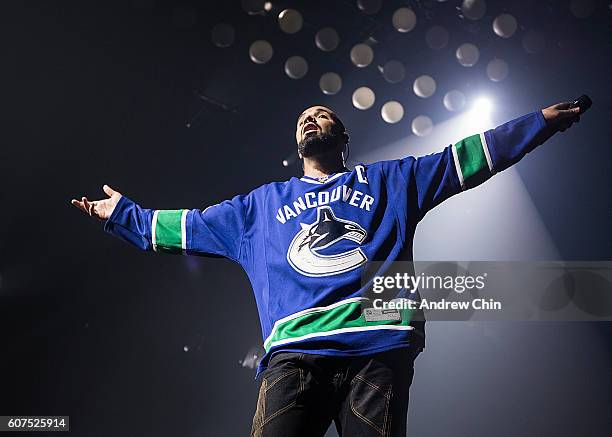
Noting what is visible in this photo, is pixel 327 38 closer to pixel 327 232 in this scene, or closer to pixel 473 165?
pixel 473 165

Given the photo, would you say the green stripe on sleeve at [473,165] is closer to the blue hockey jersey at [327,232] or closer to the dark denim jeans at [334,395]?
the blue hockey jersey at [327,232]

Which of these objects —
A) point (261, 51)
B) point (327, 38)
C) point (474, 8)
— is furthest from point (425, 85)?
point (261, 51)

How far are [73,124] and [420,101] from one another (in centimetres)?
246

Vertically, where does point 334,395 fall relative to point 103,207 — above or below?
below

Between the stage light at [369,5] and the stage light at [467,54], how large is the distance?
660 mm

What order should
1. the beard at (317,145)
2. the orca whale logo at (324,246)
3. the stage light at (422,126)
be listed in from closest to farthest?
the orca whale logo at (324,246) → the beard at (317,145) → the stage light at (422,126)

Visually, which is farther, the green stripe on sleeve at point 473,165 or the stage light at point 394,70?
the stage light at point 394,70

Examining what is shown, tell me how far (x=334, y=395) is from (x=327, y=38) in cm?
333

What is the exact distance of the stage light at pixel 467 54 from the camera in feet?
15.4

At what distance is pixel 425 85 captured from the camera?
483 centimetres

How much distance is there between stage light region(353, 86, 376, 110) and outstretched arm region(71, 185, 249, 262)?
2.73m

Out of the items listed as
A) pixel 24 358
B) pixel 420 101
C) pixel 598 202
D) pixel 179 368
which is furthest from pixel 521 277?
pixel 24 358

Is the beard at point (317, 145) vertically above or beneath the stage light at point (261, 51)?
beneath

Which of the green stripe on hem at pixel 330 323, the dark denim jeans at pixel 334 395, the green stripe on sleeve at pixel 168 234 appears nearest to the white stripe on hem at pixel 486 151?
the green stripe on hem at pixel 330 323
